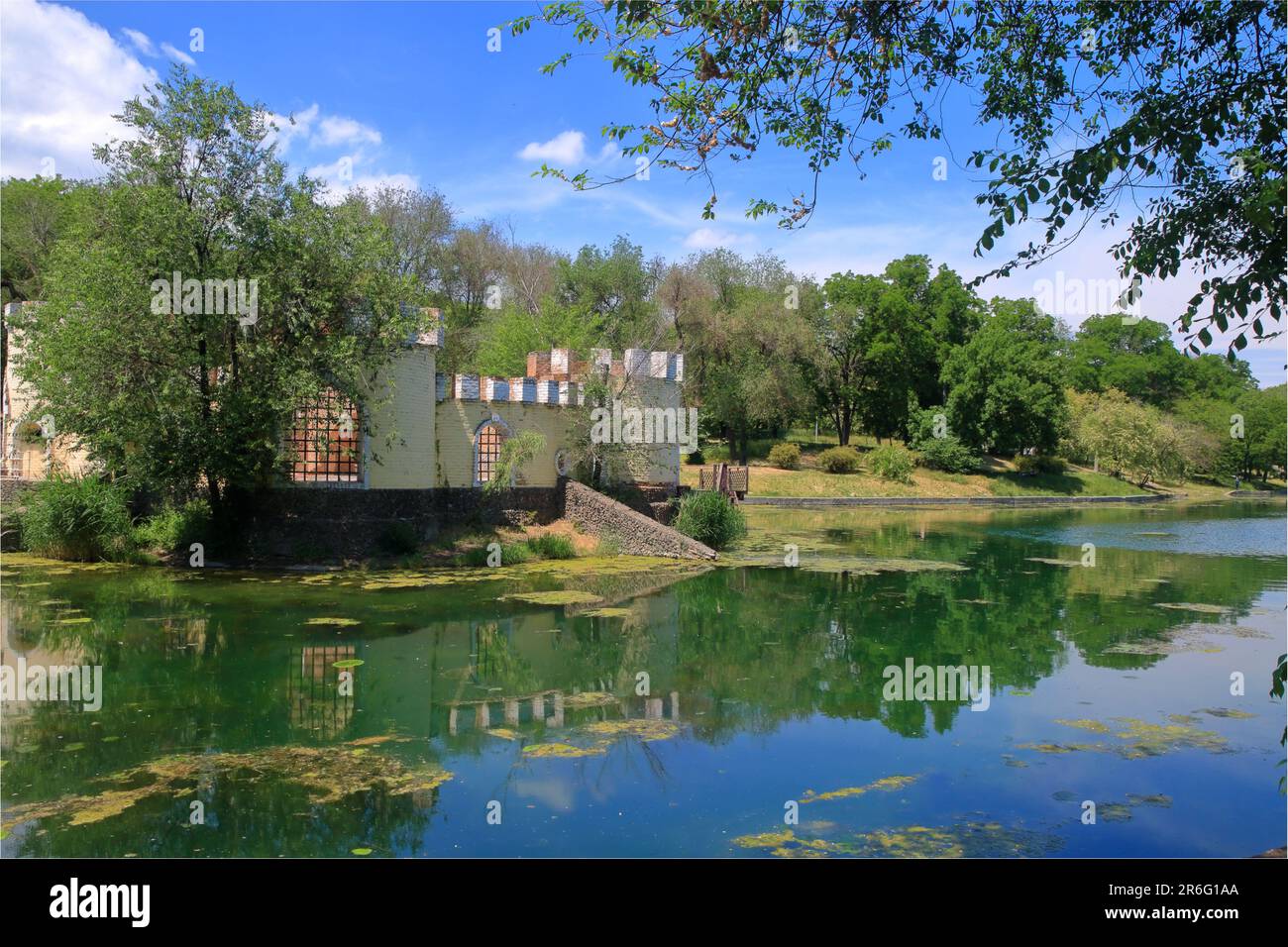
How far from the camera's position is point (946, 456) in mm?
50812

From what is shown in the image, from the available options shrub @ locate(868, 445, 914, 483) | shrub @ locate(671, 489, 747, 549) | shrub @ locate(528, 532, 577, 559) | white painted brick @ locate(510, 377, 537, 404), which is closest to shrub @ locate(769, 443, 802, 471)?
shrub @ locate(868, 445, 914, 483)

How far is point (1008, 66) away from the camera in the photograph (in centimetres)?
731

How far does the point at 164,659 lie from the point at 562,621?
226 inches

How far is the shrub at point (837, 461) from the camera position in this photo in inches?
1918

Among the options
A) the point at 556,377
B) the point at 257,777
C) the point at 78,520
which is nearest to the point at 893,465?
the point at 556,377

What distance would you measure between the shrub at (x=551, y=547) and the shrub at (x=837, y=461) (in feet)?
93.7

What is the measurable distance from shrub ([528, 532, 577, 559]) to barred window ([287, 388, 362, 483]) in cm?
435

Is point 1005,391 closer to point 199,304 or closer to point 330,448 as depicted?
point 330,448

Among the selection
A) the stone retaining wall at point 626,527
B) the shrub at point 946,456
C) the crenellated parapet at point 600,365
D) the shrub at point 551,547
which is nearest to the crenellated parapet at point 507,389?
the crenellated parapet at point 600,365

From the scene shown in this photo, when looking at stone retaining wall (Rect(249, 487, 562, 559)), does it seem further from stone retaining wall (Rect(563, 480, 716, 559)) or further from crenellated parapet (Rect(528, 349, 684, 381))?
crenellated parapet (Rect(528, 349, 684, 381))

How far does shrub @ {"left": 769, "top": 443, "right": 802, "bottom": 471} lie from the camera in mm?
48188

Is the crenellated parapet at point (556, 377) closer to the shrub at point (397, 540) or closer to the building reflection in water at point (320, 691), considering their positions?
the shrub at point (397, 540)
